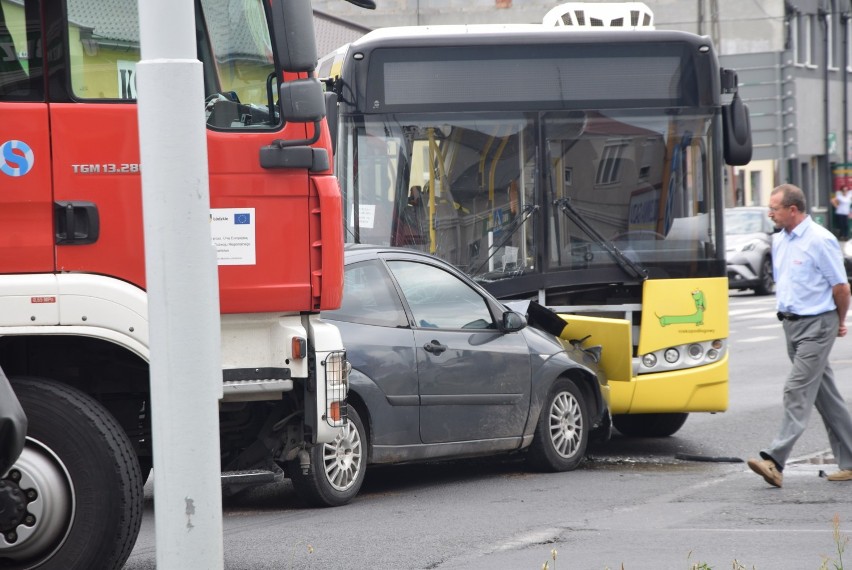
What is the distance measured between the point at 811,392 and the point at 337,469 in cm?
316

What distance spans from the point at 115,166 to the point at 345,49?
5065 mm

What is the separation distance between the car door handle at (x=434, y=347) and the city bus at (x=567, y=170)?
5.74 feet

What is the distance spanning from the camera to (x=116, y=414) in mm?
6980

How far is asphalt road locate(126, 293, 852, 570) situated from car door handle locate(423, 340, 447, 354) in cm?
90

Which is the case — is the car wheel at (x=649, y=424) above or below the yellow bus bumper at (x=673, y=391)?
below

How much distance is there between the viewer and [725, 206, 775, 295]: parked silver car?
97.2 feet

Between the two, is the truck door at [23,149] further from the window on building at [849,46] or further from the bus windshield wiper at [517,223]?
the window on building at [849,46]

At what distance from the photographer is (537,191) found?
36.3ft

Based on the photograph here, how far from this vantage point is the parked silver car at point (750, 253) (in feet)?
Answer: 97.2

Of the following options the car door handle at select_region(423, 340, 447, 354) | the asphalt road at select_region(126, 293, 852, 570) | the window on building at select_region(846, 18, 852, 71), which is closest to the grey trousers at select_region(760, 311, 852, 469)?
the asphalt road at select_region(126, 293, 852, 570)

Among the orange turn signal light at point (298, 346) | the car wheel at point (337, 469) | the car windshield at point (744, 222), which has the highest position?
the car windshield at point (744, 222)

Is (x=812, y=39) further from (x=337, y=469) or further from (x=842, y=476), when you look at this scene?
(x=337, y=469)

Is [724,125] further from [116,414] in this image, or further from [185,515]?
[185,515]

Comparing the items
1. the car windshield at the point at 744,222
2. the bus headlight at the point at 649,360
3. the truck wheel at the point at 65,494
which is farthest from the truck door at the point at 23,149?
the car windshield at the point at 744,222
